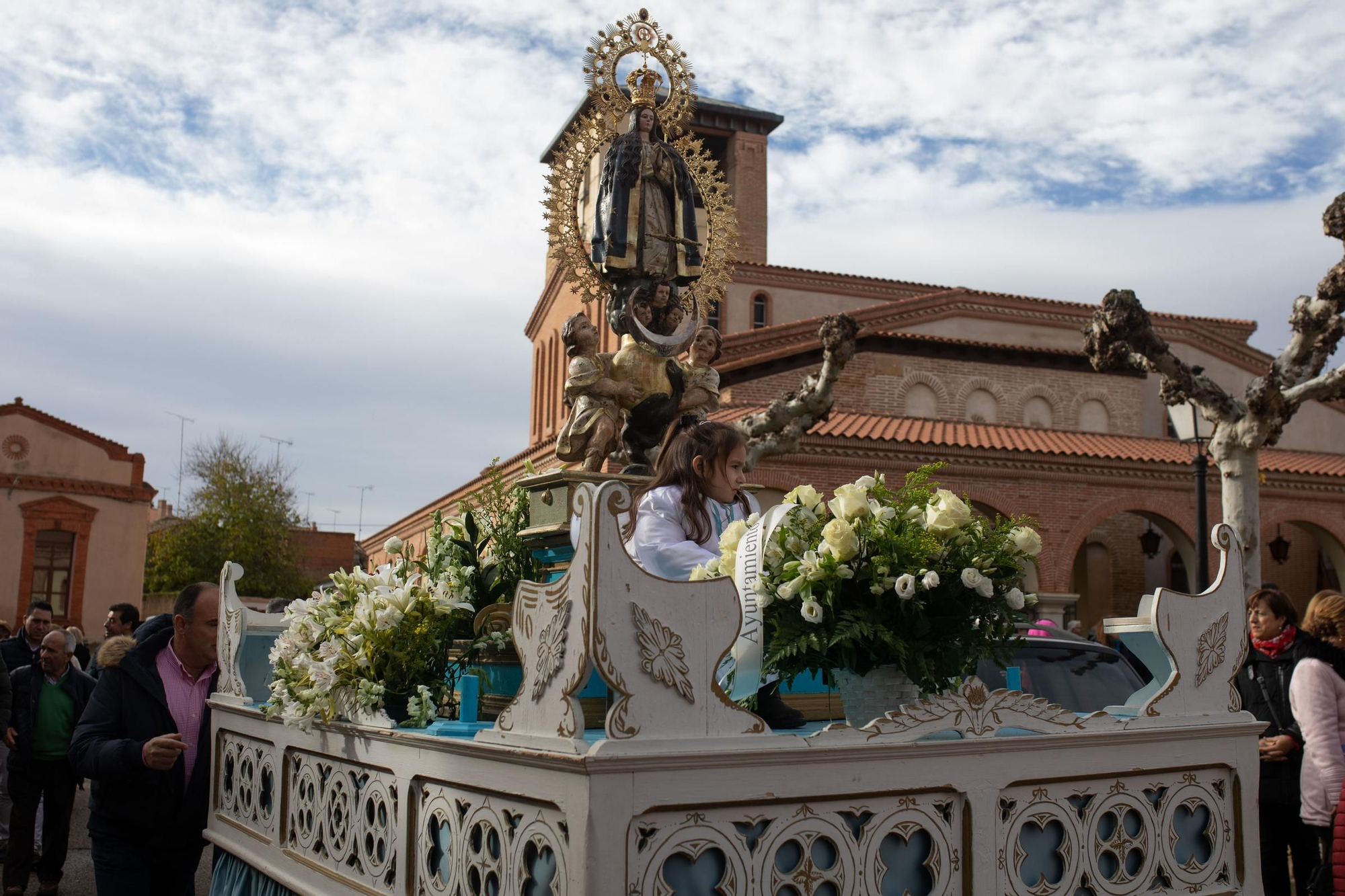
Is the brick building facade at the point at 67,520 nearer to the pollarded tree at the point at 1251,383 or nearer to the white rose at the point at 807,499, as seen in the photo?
the pollarded tree at the point at 1251,383

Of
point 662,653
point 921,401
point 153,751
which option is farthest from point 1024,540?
point 921,401

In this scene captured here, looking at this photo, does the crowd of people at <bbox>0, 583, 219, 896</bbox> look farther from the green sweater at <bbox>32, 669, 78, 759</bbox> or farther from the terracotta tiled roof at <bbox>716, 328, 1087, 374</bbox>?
the terracotta tiled roof at <bbox>716, 328, 1087, 374</bbox>

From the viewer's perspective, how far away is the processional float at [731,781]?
2.97 m

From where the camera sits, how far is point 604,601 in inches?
117

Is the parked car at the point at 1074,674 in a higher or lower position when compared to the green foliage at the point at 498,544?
lower

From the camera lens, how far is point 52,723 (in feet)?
27.2

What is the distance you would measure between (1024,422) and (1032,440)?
5.07m

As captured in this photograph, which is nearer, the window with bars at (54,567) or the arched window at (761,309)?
the arched window at (761,309)

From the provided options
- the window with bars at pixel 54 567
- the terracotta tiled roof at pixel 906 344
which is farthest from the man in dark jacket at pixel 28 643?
the window with bars at pixel 54 567

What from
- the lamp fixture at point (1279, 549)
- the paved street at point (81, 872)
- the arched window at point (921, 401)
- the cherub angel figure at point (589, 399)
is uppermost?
the arched window at point (921, 401)

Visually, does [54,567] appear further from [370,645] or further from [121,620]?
[370,645]

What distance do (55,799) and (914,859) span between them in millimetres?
7069

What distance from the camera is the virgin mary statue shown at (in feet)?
20.3

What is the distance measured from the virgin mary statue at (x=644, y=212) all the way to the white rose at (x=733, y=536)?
8.60 feet
